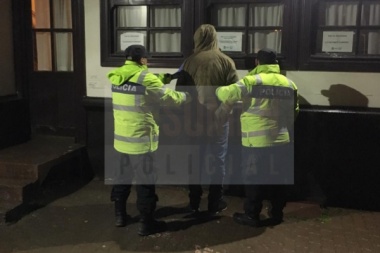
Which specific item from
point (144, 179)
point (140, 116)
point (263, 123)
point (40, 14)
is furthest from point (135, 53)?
A: point (40, 14)

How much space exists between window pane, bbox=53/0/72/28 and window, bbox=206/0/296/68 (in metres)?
2.26

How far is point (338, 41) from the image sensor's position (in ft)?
18.7

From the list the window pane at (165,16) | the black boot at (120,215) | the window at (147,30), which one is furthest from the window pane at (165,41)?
the black boot at (120,215)

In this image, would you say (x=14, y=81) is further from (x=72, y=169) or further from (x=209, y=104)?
(x=209, y=104)

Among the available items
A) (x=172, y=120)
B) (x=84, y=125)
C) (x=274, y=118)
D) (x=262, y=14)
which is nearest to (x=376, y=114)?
(x=274, y=118)

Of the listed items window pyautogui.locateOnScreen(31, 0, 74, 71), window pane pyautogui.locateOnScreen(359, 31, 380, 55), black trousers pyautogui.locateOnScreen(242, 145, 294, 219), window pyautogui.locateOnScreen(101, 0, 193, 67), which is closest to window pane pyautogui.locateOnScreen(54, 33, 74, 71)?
window pyautogui.locateOnScreen(31, 0, 74, 71)

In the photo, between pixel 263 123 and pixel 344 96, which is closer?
pixel 263 123

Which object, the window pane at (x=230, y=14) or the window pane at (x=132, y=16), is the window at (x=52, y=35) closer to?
the window pane at (x=132, y=16)

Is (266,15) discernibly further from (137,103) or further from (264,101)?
(137,103)

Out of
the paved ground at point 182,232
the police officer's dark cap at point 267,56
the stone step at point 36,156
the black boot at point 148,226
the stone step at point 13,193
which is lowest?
the paved ground at point 182,232

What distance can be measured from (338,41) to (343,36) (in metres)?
0.09

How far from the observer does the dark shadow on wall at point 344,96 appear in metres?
5.61

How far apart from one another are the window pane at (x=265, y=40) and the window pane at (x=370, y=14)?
1.05 m

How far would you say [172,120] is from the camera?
6.27 m
